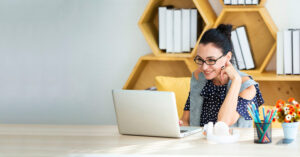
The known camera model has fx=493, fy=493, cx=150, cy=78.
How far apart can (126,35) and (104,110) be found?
0.71 meters

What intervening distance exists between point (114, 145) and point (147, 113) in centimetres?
23

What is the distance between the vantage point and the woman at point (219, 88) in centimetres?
278

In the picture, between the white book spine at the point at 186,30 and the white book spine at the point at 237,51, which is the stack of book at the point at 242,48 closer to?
the white book spine at the point at 237,51

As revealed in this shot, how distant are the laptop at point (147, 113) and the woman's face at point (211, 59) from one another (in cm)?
50

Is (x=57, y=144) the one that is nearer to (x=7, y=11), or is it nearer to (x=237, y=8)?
(x=237, y=8)

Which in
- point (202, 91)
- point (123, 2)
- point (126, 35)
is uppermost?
point (123, 2)

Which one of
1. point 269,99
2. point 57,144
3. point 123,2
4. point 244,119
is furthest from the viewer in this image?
point 123,2

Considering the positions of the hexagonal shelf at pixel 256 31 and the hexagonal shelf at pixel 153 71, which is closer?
the hexagonal shelf at pixel 256 31

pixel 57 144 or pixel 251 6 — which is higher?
pixel 251 6

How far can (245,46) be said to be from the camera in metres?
3.72

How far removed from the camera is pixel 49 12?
14.3 feet

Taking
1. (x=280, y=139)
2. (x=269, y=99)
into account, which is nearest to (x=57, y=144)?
(x=280, y=139)

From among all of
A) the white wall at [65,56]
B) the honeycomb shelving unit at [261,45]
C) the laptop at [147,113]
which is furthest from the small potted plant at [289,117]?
the white wall at [65,56]

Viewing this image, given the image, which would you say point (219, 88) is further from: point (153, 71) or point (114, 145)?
point (153, 71)
